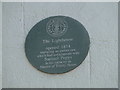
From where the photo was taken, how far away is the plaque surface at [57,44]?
520 centimetres

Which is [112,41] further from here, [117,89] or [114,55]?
[117,89]

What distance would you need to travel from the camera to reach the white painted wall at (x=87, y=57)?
520 cm

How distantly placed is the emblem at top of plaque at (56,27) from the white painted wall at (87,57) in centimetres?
14

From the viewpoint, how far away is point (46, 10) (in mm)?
5344

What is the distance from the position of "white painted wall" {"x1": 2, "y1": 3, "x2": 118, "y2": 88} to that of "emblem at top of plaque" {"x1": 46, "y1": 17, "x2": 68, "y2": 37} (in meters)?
0.14

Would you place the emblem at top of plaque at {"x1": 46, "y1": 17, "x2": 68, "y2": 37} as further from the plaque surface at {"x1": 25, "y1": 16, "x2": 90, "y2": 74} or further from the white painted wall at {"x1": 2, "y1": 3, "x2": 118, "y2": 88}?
the white painted wall at {"x1": 2, "y1": 3, "x2": 118, "y2": 88}

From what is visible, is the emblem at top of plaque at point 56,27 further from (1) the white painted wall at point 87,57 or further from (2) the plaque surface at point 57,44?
(1) the white painted wall at point 87,57

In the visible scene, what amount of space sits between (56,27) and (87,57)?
786 millimetres

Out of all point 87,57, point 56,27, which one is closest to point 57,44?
point 56,27

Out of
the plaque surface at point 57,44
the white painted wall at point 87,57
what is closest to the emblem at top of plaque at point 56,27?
the plaque surface at point 57,44

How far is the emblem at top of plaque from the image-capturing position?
5270 mm

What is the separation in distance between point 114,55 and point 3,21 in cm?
216

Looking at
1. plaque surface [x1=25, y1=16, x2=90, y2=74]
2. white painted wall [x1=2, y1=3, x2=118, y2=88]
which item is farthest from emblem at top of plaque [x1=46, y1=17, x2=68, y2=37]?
white painted wall [x1=2, y1=3, x2=118, y2=88]

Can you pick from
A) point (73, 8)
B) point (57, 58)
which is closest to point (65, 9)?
point (73, 8)
